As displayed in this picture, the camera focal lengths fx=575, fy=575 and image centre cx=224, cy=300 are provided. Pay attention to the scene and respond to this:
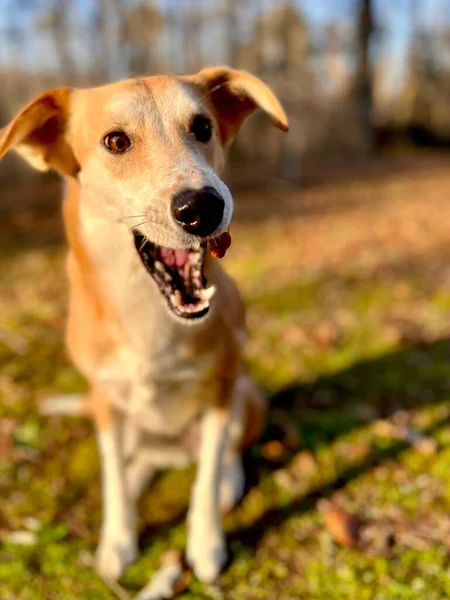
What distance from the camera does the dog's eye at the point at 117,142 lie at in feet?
5.90

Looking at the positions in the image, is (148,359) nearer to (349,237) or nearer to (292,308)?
(292,308)

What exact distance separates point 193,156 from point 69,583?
1.64m

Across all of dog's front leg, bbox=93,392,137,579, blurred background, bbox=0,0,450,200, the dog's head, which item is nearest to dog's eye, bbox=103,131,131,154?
the dog's head

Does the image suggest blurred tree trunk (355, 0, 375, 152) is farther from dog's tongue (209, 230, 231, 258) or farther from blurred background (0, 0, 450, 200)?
dog's tongue (209, 230, 231, 258)

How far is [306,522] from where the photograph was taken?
2.43 m

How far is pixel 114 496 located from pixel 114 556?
0.72 feet

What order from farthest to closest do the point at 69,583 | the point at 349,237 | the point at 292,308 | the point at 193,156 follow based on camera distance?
the point at 349,237 < the point at 292,308 < the point at 69,583 < the point at 193,156

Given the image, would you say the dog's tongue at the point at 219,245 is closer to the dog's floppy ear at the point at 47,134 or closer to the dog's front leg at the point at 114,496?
the dog's floppy ear at the point at 47,134

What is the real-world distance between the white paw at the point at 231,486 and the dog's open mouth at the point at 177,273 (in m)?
1.02

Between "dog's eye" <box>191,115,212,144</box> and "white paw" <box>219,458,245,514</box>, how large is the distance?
1.44m

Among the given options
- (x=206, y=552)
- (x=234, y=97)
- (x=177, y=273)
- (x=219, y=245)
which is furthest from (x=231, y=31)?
(x=206, y=552)

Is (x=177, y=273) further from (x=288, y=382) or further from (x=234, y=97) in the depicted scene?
(x=288, y=382)

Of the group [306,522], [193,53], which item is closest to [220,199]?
[306,522]

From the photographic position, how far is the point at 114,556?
221 centimetres
